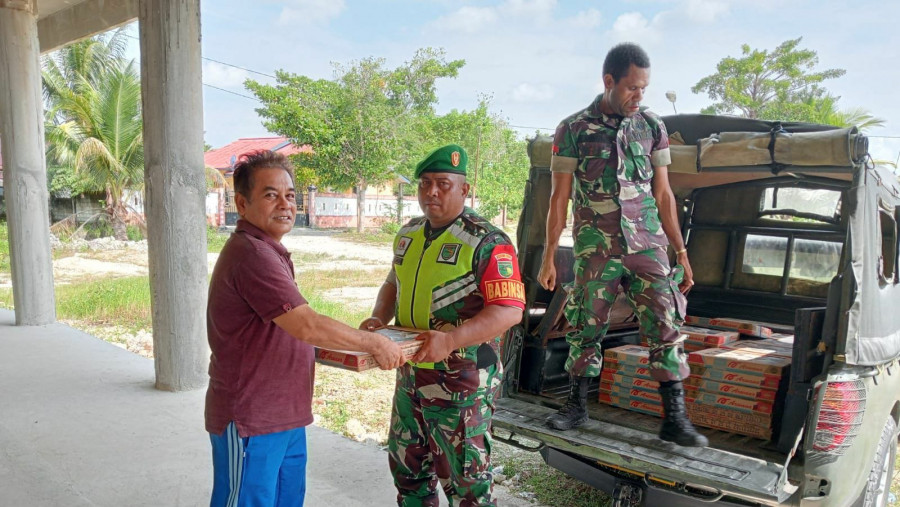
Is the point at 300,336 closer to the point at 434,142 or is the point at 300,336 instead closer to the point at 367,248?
the point at 367,248

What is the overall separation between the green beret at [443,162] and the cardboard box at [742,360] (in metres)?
1.69

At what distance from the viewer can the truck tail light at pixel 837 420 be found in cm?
237

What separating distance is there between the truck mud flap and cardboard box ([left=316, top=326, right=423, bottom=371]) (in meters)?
1.03

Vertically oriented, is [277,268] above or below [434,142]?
below

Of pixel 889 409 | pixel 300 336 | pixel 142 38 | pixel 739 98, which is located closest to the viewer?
pixel 300 336

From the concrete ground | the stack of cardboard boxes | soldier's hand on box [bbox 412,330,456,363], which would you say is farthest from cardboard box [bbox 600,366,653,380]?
soldier's hand on box [bbox 412,330,456,363]

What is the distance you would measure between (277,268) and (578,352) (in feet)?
5.26

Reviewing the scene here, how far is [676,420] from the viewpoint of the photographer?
2756 mm

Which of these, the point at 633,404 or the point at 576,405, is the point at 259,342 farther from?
the point at 633,404

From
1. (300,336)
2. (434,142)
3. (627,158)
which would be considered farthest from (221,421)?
(434,142)

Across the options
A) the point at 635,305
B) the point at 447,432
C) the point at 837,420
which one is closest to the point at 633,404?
the point at 635,305

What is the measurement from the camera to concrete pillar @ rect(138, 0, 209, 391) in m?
4.48

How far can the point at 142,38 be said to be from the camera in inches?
181

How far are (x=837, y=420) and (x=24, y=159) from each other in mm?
7543
